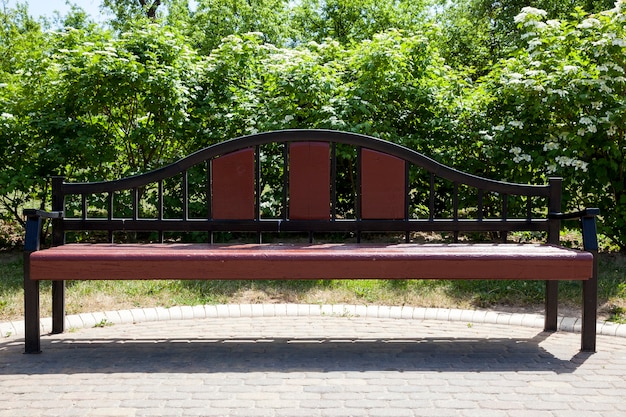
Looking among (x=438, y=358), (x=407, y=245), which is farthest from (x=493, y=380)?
(x=407, y=245)

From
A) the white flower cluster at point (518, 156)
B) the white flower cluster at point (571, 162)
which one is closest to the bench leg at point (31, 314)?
the white flower cluster at point (518, 156)

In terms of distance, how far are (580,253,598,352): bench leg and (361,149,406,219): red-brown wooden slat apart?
1.30 m

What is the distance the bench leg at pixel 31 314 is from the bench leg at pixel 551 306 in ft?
10.6

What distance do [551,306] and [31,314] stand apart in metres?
3.32

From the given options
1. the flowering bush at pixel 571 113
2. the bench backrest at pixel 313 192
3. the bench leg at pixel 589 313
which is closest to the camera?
the bench leg at pixel 589 313

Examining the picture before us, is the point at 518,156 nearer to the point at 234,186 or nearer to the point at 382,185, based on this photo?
the point at 382,185

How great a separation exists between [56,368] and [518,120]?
5.53m

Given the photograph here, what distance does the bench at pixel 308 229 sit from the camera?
13.3ft

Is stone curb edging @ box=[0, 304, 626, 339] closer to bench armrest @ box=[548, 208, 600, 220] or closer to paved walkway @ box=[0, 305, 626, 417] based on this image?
paved walkway @ box=[0, 305, 626, 417]

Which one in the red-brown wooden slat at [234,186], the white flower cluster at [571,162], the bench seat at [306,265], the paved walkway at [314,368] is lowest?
the paved walkway at [314,368]

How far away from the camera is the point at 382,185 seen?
190 inches

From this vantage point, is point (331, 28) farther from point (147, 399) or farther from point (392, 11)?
point (147, 399)

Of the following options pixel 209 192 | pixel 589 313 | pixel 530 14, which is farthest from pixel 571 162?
pixel 209 192

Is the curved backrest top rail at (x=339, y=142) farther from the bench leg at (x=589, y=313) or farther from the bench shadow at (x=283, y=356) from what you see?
the bench shadow at (x=283, y=356)
